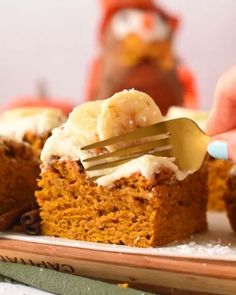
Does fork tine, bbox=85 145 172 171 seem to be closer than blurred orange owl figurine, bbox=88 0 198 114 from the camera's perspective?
Yes

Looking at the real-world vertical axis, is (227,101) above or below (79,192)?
above

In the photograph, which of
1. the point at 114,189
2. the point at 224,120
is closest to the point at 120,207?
the point at 114,189

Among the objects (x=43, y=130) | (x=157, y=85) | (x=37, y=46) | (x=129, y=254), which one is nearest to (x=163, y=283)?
(x=129, y=254)

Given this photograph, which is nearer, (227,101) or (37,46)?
(227,101)

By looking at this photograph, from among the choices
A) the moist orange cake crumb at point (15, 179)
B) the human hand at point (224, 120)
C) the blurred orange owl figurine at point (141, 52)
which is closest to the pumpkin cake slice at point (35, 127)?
the moist orange cake crumb at point (15, 179)

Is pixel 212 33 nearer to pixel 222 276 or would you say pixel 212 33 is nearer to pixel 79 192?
pixel 79 192

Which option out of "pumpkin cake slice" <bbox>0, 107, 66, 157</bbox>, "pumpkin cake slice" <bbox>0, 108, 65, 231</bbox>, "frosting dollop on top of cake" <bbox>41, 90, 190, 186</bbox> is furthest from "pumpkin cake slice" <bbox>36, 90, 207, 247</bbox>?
"pumpkin cake slice" <bbox>0, 107, 66, 157</bbox>

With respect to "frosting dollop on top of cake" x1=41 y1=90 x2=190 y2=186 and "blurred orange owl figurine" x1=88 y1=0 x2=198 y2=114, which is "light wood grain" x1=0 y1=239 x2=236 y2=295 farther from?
"blurred orange owl figurine" x1=88 y1=0 x2=198 y2=114
